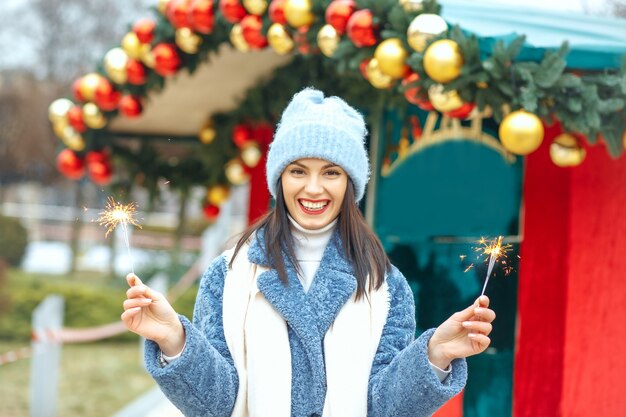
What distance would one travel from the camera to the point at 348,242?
2506 millimetres

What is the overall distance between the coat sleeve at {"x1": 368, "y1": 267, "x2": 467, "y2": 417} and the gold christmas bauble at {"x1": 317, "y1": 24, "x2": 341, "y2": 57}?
2.07m

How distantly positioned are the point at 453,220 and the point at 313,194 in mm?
2740

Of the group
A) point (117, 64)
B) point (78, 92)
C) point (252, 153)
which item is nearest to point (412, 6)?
point (117, 64)

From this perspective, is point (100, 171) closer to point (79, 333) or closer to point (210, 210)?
point (210, 210)

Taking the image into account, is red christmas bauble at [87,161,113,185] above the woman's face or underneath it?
above

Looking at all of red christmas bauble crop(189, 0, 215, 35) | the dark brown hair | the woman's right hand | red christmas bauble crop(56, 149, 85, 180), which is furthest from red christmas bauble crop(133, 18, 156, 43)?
the woman's right hand

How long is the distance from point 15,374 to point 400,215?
630 cm

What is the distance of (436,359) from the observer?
2.24 metres

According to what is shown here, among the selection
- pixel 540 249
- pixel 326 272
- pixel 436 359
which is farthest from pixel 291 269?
pixel 540 249

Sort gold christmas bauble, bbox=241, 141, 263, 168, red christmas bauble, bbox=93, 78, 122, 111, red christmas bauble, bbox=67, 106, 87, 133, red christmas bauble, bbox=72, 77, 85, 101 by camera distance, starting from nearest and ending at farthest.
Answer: red christmas bauble, bbox=93, 78, 122, 111 < red christmas bauble, bbox=72, 77, 85, 101 < red christmas bauble, bbox=67, 106, 87, 133 < gold christmas bauble, bbox=241, 141, 263, 168

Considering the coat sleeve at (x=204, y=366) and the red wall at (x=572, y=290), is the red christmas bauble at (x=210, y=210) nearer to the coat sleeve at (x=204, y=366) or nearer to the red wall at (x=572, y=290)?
the red wall at (x=572, y=290)

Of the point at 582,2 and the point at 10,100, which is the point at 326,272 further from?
the point at 10,100

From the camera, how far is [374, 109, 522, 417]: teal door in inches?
188

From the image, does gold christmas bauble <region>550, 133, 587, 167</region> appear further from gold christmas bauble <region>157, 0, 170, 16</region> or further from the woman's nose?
gold christmas bauble <region>157, 0, 170, 16</region>
